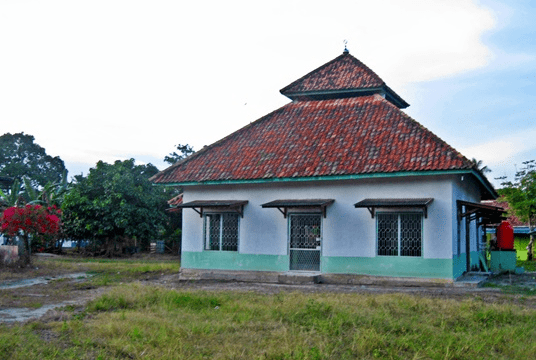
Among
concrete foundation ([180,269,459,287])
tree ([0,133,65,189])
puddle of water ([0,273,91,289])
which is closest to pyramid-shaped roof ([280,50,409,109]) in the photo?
concrete foundation ([180,269,459,287])

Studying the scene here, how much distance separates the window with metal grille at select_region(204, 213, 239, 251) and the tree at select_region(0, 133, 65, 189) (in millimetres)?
34821

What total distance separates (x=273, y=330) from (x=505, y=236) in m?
15.1

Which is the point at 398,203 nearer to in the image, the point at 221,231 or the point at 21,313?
the point at 221,231

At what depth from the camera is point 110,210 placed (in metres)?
28.6

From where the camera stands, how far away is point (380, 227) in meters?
15.1

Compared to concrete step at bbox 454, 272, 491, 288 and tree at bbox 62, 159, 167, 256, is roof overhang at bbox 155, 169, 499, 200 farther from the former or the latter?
tree at bbox 62, 159, 167, 256

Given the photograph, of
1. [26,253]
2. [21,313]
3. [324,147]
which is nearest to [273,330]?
[21,313]

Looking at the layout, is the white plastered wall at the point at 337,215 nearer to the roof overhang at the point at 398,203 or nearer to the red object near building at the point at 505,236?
the roof overhang at the point at 398,203

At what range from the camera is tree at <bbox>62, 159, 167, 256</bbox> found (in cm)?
2847

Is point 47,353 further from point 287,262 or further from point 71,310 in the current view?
point 287,262

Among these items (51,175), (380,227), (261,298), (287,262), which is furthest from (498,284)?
(51,175)

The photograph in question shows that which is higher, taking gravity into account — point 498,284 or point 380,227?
point 380,227

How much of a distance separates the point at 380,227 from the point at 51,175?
4296 cm

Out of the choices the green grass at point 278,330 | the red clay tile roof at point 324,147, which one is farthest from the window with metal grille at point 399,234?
the green grass at point 278,330
